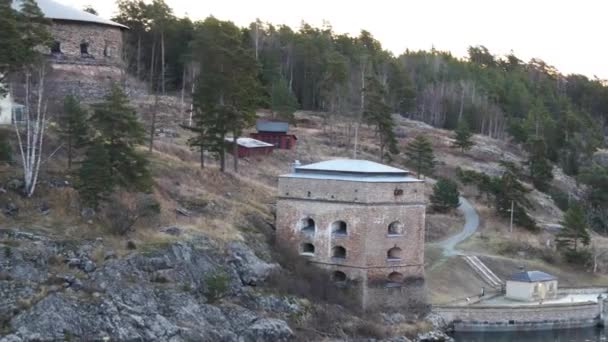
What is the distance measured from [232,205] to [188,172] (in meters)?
3.76

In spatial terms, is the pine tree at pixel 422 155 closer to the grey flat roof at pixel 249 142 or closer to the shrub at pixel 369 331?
the grey flat roof at pixel 249 142

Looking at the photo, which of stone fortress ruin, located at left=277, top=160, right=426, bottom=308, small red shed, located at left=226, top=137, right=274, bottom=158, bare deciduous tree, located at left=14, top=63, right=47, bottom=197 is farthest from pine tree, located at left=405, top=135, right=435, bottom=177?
bare deciduous tree, located at left=14, top=63, right=47, bottom=197

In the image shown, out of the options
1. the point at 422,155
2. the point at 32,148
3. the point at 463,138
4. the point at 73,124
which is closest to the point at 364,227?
the point at 73,124

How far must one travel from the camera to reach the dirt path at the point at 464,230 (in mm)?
45281

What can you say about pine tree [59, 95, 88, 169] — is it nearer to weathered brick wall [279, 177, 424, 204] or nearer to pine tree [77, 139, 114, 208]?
pine tree [77, 139, 114, 208]

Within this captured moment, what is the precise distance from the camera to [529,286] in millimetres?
40594

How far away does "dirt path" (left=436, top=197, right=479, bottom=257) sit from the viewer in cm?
4528

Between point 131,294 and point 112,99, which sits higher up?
point 112,99

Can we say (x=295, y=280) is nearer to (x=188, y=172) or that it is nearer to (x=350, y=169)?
(x=350, y=169)

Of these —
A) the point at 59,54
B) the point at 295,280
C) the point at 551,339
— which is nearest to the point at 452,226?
the point at 551,339

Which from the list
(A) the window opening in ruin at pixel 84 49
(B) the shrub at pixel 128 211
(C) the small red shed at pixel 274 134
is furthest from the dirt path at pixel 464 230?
(A) the window opening in ruin at pixel 84 49

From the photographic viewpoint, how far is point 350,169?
36375 millimetres

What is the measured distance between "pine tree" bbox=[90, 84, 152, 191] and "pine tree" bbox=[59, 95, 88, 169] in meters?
0.64

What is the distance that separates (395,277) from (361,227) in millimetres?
2502
